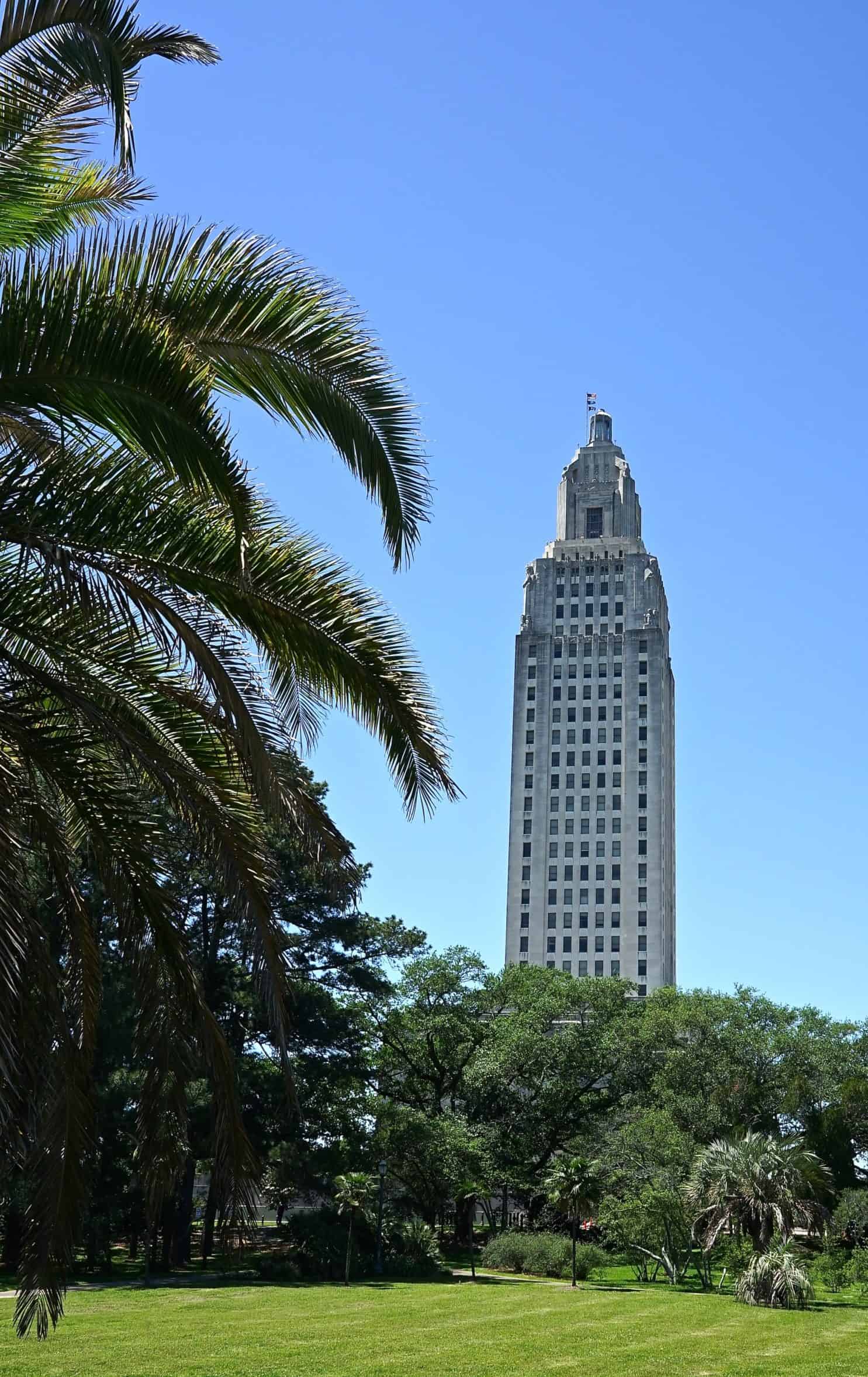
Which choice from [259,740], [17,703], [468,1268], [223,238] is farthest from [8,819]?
[468,1268]

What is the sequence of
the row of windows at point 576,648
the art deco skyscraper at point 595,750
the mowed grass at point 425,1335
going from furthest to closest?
the row of windows at point 576,648 → the art deco skyscraper at point 595,750 → the mowed grass at point 425,1335

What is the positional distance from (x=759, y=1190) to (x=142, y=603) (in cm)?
3608

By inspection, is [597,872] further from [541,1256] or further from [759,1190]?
[759,1190]

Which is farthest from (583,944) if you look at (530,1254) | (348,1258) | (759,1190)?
(348,1258)

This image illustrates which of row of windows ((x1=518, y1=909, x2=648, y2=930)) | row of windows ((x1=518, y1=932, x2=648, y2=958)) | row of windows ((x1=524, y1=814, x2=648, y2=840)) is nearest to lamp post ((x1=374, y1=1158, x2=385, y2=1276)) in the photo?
row of windows ((x1=518, y1=932, x2=648, y2=958))

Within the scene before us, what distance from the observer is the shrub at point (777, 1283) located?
118 feet

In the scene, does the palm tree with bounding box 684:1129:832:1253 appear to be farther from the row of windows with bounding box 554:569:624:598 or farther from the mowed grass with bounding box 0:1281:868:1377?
the row of windows with bounding box 554:569:624:598

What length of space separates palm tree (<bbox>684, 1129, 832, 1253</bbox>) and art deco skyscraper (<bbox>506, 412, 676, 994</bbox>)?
6713 cm

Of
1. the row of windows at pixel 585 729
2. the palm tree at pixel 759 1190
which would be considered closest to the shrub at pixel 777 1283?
the palm tree at pixel 759 1190

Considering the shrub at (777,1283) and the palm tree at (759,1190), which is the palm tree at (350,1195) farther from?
the shrub at (777,1283)

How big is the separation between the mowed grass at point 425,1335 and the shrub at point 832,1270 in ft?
14.3

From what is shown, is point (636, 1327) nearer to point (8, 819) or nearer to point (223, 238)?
point (8, 819)

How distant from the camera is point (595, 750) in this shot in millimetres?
116500

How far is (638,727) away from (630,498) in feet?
74.5
